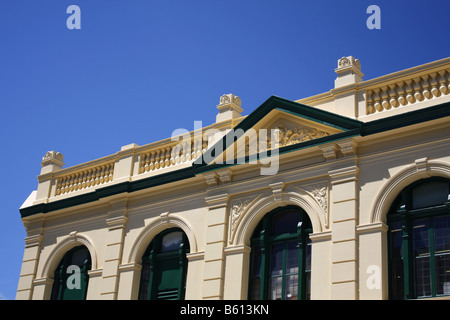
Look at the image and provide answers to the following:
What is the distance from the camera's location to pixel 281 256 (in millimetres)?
17750

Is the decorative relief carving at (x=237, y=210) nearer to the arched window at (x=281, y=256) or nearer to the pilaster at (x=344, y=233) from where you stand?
the arched window at (x=281, y=256)

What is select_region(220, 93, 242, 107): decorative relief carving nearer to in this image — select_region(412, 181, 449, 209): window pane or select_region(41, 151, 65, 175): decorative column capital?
select_region(412, 181, 449, 209): window pane

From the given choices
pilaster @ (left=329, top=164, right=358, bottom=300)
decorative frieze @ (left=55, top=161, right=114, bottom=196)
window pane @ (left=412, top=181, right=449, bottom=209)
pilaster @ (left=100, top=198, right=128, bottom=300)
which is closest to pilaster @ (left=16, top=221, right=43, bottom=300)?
decorative frieze @ (left=55, top=161, right=114, bottom=196)

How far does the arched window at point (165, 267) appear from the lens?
1941 centimetres

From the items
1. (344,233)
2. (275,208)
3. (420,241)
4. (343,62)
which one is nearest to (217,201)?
(275,208)

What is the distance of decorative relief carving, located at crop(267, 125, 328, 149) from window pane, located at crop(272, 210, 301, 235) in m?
1.73

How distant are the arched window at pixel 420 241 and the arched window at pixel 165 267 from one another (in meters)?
5.89

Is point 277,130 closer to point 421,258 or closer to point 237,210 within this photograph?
point 237,210

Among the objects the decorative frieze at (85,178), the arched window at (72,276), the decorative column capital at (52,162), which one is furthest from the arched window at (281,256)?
the decorative column capital at (52,162)

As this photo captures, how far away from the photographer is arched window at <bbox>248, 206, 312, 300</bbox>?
17156 mm

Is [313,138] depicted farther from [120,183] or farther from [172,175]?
[120,183]

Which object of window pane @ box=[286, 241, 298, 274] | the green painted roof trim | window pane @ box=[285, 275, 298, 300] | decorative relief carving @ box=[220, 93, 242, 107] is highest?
decorative relief carving @ box=[220, 93, 242, 107]
